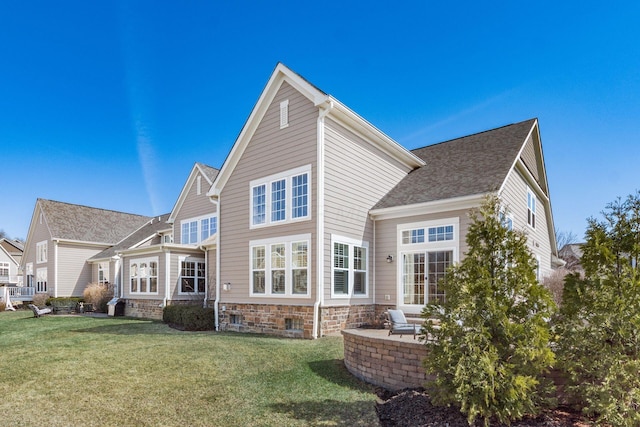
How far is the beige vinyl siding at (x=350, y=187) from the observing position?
11781mm

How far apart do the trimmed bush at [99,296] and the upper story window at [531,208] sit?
22.4 metres

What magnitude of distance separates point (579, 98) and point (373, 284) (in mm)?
10220

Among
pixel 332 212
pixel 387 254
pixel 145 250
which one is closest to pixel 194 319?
pixel 332 212

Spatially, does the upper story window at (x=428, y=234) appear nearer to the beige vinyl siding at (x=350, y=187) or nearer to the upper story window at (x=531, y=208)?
the beige vinyl siding at (x=350, y=187)

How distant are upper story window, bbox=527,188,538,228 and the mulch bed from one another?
1116 centimetres

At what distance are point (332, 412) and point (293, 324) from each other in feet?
22.4

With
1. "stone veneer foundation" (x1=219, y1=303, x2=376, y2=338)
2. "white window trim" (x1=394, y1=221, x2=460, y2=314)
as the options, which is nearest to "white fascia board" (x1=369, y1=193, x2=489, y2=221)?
"white window trim" (x1=394, y1=221, x2=460, y2=314)

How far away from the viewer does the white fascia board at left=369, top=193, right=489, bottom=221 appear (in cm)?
1108

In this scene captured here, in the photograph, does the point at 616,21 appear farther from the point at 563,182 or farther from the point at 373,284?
the point at 563,182

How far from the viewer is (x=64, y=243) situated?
28.4m

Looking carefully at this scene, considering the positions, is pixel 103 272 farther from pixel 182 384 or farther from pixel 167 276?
pixel 182 384

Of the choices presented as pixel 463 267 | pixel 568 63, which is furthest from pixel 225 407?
pixel 568 63

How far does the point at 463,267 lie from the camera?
490cm

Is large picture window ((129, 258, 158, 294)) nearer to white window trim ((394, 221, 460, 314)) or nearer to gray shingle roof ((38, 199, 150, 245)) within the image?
gray shingle roof ((38, 199, 150, 245))
